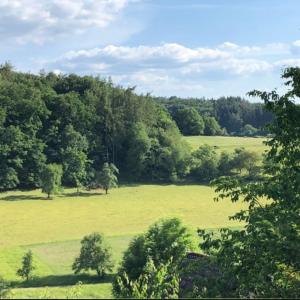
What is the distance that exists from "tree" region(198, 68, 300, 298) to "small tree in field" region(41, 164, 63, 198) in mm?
59320

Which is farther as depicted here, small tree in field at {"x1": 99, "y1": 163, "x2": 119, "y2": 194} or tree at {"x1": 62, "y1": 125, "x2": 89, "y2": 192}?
tree at {"x1": 62, "y1": 125, "x2": 89, "y2": 192}

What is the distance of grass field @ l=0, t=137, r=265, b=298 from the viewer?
34438mm

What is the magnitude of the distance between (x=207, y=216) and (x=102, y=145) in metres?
36.3

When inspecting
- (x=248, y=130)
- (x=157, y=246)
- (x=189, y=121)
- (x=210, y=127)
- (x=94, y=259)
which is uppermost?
(x=189, y=121)

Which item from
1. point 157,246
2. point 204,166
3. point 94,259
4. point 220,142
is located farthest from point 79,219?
point 220,142

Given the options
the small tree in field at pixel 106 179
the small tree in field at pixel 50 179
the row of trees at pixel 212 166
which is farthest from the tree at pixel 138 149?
the small tree in field at pixel 50 179

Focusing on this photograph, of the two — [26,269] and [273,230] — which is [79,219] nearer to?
[26,269]

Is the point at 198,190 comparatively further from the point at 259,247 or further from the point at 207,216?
the point at 259,247

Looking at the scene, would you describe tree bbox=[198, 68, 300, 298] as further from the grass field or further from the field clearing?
the field clearing

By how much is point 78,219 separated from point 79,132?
3171 centimetres

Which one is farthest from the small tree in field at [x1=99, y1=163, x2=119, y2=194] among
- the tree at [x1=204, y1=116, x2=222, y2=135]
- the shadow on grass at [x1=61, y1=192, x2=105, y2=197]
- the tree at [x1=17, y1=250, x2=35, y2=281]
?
the tree at [x1=204, y1=116, x2=222, y2=135]

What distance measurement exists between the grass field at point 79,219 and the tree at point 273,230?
14827mm

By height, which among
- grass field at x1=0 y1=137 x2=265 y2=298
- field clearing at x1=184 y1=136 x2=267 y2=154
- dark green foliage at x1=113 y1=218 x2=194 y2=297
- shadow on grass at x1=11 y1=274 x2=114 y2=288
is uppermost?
field clearing at x1=184 y1=136 x2=267 y2=154

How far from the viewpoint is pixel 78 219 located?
55094 mm
